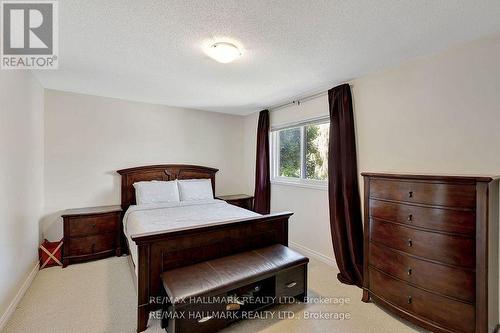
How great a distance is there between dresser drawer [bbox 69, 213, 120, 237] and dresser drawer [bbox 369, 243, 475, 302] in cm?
317

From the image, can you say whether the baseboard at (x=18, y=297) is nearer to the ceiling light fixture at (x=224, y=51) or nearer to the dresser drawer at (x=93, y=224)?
the dresser drawer at (x=93, y=224)

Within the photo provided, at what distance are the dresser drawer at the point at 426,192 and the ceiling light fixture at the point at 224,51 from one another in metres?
1.65

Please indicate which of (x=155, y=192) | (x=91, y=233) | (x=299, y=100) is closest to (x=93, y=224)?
(x=91, y=233)

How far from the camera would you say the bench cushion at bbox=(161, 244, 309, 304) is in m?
1.60

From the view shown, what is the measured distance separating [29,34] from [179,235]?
1.95 metres

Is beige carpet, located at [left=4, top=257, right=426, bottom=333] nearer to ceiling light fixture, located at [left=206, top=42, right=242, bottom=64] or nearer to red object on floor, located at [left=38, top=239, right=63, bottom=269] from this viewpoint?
red object on floor, located at [left=38, top=239, right=63, bottom=269]

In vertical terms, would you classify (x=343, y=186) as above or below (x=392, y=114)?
below

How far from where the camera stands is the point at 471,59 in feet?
5.87

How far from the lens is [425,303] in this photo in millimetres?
1690

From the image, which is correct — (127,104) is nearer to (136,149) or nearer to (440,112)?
(136,149)

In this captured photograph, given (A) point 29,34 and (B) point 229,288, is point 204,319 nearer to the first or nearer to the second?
A: (B) point 229,288

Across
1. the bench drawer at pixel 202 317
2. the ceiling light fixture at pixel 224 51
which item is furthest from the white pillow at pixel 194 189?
the ceiling light fixture at pixel 224 51

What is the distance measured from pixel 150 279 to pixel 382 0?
97.8 inches

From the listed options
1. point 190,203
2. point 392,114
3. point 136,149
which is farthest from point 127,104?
point 392,114
